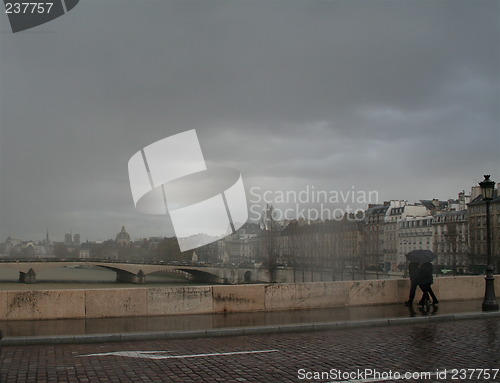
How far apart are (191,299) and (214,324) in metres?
1.88

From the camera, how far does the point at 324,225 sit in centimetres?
11819

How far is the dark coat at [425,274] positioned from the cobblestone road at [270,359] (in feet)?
11.7

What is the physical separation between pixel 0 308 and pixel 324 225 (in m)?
109

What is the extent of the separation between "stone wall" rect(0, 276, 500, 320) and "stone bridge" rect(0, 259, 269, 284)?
64.8 meters

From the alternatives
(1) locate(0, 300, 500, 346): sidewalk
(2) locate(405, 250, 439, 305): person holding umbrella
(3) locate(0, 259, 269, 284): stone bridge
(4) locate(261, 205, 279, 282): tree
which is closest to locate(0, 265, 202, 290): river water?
(3) locate(0, 259, 269, 284): stone bridge

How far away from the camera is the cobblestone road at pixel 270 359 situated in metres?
7.15

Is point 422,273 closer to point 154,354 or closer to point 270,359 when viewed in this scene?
point 270,359

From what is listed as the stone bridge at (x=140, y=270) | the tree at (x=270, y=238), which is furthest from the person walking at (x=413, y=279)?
the stone bridge at (x=140, y=270)

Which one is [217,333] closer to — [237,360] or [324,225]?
[237,360]

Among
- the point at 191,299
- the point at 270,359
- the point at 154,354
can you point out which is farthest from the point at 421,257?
the point at 154,354

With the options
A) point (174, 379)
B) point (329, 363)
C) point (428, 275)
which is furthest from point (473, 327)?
point (174, 379)

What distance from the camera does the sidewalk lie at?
10109 millimetres

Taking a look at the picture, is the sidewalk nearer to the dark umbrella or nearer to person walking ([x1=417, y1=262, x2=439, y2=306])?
person walking ([x1=417, y1=262, x2=439, y2=306])

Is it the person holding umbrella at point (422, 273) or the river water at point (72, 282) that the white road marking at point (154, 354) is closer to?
the person holding umbrella at point (422, 273)
